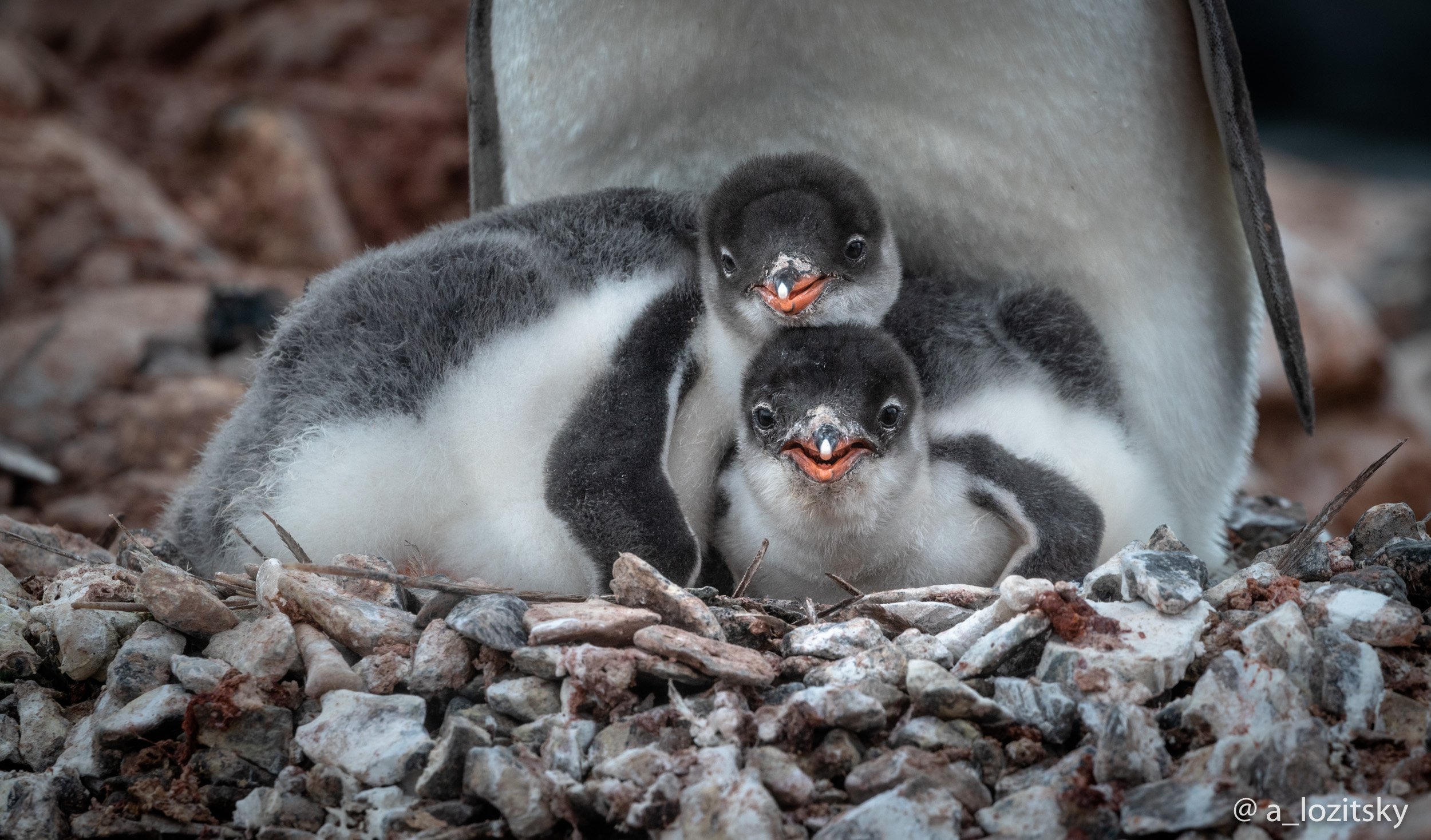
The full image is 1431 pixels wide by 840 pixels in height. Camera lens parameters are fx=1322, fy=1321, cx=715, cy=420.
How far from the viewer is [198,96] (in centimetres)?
756

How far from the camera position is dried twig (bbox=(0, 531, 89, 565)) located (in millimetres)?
2256

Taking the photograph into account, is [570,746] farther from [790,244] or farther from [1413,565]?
[1413,565]

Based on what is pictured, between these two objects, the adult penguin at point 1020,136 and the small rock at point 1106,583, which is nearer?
the small rock at point 1106,583

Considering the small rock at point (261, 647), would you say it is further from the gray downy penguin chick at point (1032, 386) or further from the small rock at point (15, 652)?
the gray downy penguin chick at point (1032, 386)

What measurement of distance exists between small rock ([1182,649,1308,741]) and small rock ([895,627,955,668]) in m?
0.32

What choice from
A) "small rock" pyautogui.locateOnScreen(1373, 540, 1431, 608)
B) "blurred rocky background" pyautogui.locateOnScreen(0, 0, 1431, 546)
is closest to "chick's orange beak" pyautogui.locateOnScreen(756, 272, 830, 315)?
"small rock" pyautogui.locateOnScreen(1373, 540, 1431, 608)

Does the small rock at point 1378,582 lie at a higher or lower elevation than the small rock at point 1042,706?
higher

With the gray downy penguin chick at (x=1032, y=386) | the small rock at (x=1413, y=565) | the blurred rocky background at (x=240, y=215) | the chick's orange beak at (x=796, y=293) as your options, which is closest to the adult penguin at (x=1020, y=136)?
the gray downy penguin chick at (x=1032, y=386)

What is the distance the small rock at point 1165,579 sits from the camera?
1.86 meters

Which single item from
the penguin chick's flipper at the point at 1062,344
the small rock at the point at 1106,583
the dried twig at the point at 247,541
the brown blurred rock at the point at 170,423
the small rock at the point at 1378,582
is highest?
the penguin chick's flipper at the point at 1062,344

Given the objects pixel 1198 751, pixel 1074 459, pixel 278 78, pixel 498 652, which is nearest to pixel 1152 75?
pixel 1074 459

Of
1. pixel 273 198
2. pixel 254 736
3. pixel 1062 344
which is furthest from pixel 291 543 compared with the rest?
pixel 273 198

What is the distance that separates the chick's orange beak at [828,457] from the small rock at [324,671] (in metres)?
0.81

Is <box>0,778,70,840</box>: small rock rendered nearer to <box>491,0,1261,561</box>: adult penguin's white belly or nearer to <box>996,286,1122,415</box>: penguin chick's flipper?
<box>491,0,1261,561</box>: adult penguin's white belly
